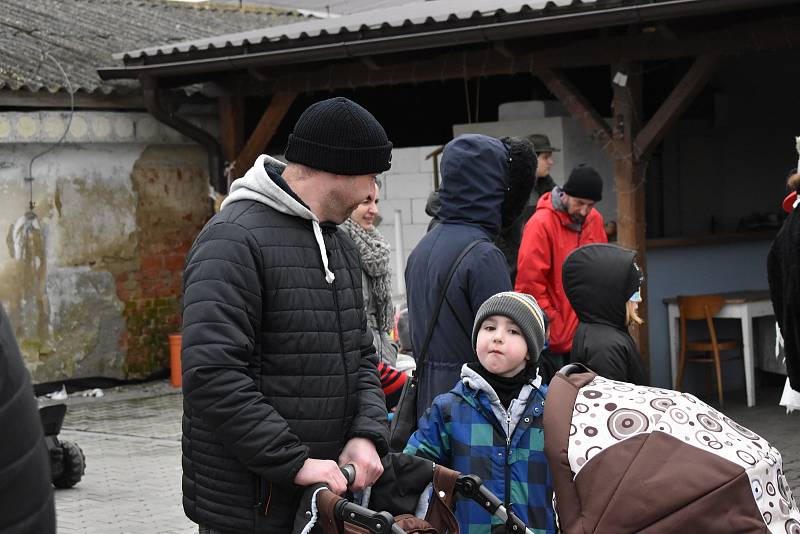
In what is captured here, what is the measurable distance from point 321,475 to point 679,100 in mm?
7016

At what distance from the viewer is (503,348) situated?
432 centimetres

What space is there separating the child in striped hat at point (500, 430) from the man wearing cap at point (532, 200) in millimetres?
1317

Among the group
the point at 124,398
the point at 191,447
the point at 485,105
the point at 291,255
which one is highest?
the point at 485,105

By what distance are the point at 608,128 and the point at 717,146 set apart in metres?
2.69

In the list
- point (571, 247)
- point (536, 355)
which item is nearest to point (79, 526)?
point (571, 247)

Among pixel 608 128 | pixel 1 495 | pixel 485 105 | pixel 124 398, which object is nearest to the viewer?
pixel 1 495

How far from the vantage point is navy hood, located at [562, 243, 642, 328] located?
5547mm

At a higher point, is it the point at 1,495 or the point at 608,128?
the point at 608,128

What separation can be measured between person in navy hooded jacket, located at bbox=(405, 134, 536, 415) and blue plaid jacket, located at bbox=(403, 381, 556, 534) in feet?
1.99

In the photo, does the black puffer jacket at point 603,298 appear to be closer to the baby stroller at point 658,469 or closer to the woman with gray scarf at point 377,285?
the woman with gray scarf at point 377,285

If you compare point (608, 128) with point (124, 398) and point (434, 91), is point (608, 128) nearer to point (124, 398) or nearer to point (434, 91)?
point (434, 91)

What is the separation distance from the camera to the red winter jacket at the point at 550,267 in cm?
697

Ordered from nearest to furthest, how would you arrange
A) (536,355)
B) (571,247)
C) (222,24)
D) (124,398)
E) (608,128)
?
(536,355) < (571,247) < (608,128) < (124,398) < (222,24)

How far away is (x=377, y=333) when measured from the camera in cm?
582
